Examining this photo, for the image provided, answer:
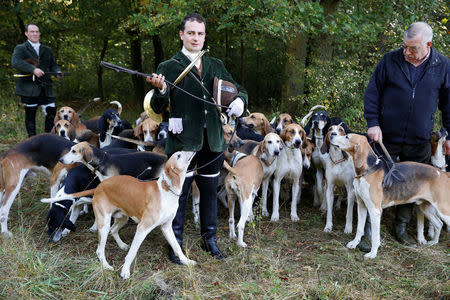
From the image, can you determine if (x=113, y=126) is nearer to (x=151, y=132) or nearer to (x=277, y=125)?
(x=151, y=132)

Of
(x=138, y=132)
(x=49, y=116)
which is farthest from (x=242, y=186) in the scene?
(x=49, y=116)

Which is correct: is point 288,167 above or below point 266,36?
below

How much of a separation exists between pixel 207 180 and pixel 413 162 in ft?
8.53

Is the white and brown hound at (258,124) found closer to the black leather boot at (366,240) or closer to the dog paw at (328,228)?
the dog paw at (328,228)

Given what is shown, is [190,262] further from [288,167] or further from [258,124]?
[258,124]

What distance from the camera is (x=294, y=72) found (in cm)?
1094

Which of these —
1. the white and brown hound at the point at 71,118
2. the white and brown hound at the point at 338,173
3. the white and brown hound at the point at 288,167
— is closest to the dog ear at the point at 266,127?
the white and brown hound at the point at 288,167

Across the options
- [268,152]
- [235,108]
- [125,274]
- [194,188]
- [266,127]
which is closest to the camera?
[235,108]

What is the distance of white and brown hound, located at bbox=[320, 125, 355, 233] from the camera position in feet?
19.3

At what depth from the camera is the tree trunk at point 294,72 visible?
1084 centimetres

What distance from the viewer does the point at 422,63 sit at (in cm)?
506

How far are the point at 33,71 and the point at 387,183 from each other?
279 inches

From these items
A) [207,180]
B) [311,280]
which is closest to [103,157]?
[207,180]

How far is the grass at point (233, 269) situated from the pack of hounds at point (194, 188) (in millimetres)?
200
